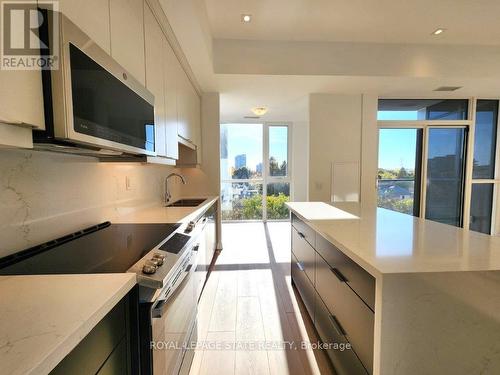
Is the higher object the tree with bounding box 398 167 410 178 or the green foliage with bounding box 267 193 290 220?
the tree with bounding box 398 167 410 178

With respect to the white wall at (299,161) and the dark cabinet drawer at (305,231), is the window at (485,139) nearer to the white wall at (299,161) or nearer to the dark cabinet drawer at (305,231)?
the white wall at (299,161)

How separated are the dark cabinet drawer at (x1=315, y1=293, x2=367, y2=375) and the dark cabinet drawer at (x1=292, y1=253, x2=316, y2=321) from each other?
0.14 meters

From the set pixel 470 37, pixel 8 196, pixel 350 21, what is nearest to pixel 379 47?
pixel 350 21

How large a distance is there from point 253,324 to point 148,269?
154 cm

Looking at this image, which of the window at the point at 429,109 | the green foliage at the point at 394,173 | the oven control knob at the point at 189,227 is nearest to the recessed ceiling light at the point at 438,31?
the window at the point at 429,109

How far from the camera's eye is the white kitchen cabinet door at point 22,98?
0.62 metres

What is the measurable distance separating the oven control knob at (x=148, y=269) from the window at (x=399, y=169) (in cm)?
442

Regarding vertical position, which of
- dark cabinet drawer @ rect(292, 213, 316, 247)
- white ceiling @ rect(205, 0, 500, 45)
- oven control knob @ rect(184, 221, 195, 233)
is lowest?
dark cabinet drawer @ rect(292, 213, 316, 247)

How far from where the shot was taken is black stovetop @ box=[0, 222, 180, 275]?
913 mm

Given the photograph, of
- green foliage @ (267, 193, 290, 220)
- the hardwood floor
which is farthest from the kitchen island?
green foliage @ (267, 193, 290, 220)

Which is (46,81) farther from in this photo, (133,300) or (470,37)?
(470,37)

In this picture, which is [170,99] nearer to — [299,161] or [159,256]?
[159,256]

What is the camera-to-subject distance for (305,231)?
2102 millimetres

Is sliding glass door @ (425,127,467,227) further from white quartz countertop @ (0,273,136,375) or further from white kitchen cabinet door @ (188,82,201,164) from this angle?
white quartz countertop @ (0,273,136,375)
